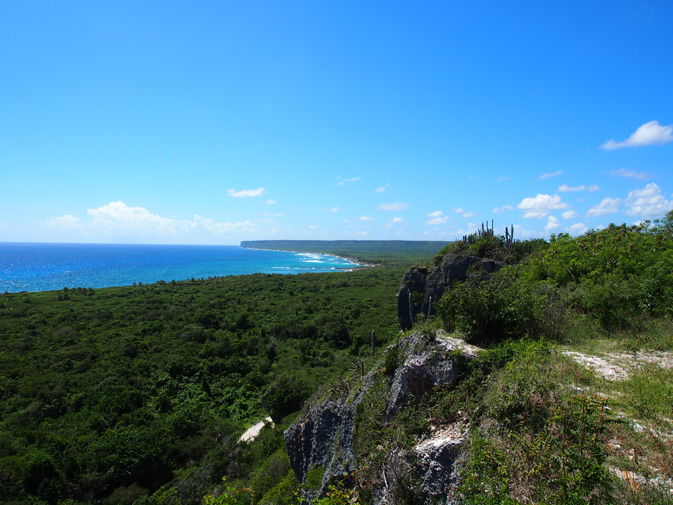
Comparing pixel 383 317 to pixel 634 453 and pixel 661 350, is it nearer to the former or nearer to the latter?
pixel 661 350

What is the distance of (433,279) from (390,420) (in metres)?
22.3

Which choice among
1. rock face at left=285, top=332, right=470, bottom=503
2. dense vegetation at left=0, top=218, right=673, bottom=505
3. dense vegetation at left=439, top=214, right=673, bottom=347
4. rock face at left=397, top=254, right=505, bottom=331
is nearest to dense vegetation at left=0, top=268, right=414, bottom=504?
dense vegetation at left=0, top=218, right=673, bottom=505

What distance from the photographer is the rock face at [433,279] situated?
24.4 m

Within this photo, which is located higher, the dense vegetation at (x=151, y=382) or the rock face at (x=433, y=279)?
the rock face at (x=433, y=279)

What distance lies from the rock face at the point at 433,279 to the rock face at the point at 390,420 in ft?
43.3

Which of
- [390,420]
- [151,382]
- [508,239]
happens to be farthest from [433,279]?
[151,382]

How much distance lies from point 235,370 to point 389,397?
32.4 m

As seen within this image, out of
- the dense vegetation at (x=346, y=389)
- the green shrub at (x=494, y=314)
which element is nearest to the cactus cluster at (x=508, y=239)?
the dense vegetation at (x=346, y=389)

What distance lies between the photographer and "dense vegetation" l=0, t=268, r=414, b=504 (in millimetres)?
19109

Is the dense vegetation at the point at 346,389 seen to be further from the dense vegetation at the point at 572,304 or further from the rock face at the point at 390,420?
the rock face at the point at 390,420

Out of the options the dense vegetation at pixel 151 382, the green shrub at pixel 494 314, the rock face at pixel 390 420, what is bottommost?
the dense vegetation at pixel 151 382

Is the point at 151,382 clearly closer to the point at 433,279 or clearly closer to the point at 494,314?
the point at 433,279

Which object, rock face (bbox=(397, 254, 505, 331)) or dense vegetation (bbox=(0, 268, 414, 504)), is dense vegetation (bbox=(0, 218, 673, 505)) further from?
rock face (bbox=(397, 254, 505, 331))

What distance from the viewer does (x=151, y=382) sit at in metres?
31.4
